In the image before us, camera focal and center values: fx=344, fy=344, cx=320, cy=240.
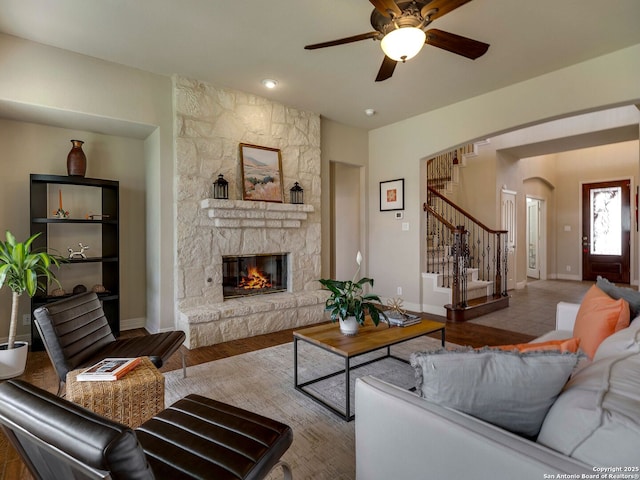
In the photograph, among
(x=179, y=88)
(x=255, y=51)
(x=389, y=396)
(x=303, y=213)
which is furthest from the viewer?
(x=303, y=213)

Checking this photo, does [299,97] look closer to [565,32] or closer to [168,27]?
[168,27]

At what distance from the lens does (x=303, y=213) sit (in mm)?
4789

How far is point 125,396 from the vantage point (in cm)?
169

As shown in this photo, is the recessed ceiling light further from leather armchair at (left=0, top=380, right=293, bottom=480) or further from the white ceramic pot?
leather armchair at (left=0, top=380, right=293, bottom=480)

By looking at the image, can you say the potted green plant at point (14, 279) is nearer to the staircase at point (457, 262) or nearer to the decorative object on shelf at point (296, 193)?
the decorative object on shelf at point (296, 193)

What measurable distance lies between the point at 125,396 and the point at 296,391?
124 cm

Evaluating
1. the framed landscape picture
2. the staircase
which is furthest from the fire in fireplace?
the staircase

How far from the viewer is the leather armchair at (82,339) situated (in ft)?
6.89

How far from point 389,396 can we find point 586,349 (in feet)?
4.29

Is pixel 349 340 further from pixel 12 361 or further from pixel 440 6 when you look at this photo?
pixel 12 361

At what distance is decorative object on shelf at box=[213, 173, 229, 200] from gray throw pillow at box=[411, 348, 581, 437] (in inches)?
137

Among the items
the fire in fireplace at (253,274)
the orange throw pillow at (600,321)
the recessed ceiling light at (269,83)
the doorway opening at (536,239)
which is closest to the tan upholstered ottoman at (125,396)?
the orange throw pillow at (600,321)

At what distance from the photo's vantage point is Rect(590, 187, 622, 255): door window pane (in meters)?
7.99

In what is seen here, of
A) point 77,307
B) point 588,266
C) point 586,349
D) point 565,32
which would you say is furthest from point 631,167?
point 77,307
